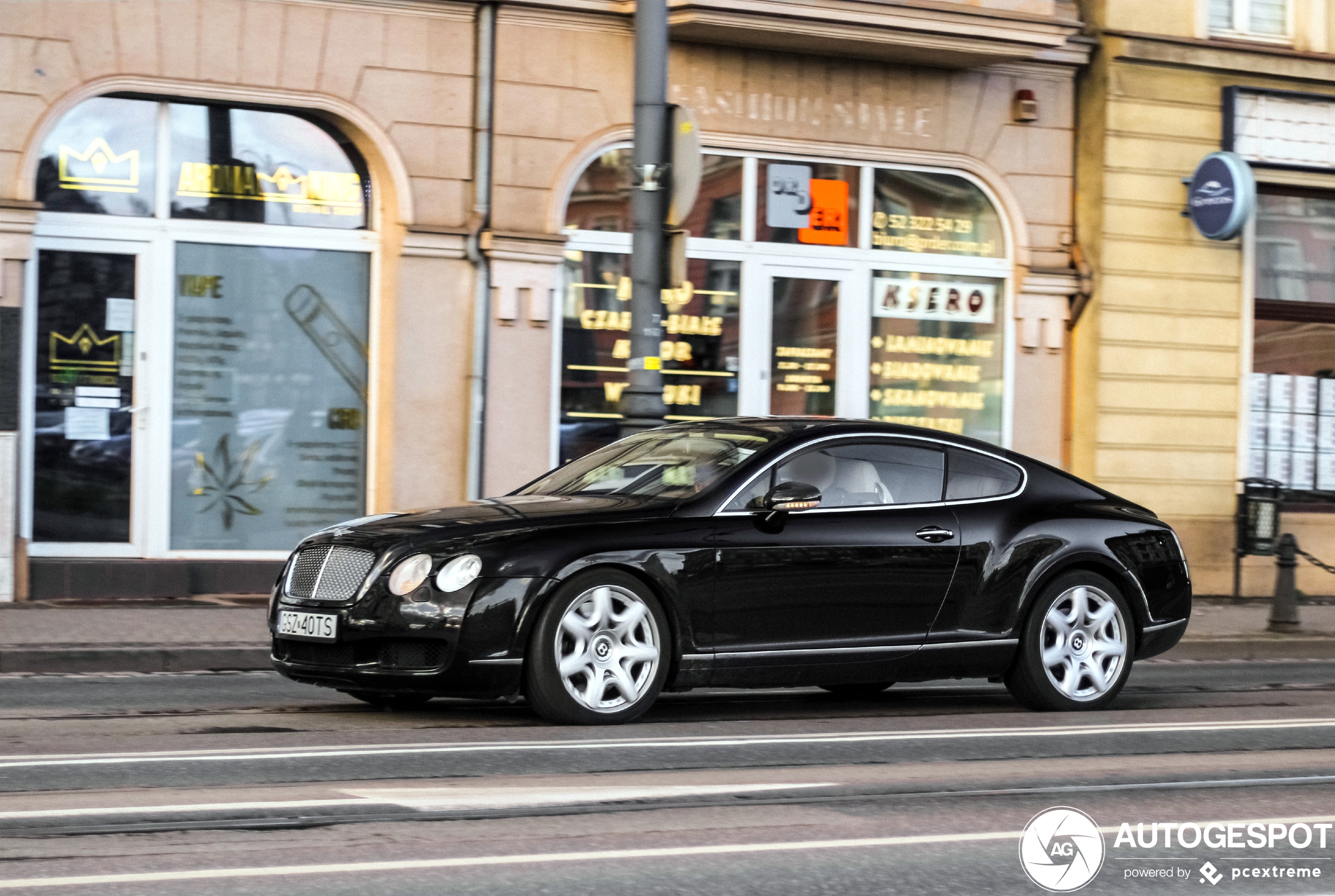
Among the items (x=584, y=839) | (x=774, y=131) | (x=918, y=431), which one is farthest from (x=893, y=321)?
(x=584, y=839)

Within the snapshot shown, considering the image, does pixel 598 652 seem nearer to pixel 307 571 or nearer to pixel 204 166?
pixel 307 571

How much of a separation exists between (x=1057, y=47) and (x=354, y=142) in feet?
Result: 21.9

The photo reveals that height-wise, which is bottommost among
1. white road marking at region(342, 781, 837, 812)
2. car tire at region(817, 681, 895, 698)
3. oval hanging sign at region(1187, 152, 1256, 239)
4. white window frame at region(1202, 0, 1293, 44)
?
car tire at region(817, 681, 895, 698)

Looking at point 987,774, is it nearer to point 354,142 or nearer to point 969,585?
point 969,585

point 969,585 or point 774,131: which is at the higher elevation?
point 774,131

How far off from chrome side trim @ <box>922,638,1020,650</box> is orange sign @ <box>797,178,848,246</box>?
8.53m

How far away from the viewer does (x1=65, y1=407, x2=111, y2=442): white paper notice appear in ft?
48.9

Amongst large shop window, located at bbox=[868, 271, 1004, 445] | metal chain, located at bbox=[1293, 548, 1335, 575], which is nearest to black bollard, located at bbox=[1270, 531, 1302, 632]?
metal chain, located at bbox=[1293, 548, 1335, 575]

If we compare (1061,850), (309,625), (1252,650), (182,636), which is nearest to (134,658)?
(182,636)

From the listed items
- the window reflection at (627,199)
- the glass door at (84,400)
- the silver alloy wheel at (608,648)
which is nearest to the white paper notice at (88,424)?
Result: the glass door at (84,400)

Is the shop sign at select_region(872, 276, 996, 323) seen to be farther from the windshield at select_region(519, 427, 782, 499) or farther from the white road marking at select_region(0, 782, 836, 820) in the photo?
the white road marking at select_region(0, 782, 836, 820)

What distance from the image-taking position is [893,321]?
17.9 meters

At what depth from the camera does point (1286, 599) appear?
14.7 meters

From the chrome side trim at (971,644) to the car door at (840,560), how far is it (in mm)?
83
